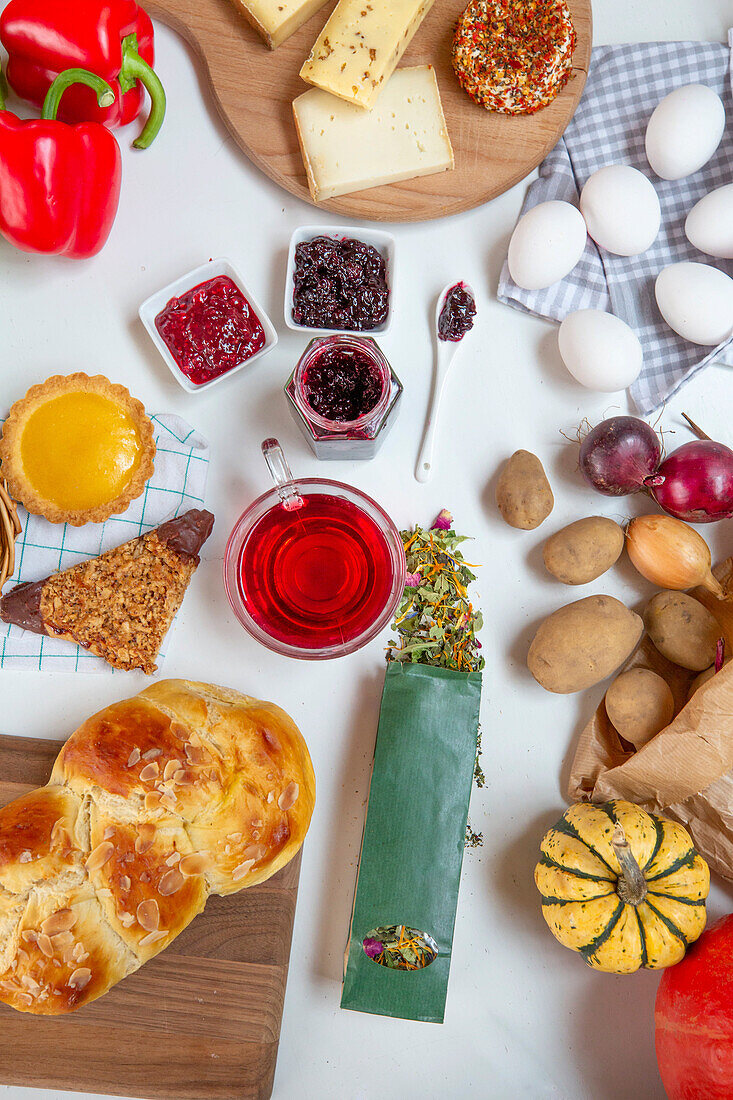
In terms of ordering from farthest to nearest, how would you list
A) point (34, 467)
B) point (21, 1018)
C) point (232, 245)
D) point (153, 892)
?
point (232, 245) < point (34, 467) < point (21, 1018) < point (153, 892)

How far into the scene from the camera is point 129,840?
1.29 metres

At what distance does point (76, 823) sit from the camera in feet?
4.29

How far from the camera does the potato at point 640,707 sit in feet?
5.02

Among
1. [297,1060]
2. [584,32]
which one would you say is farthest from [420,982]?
[584,32]

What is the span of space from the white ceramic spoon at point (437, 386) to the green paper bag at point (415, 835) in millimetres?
441

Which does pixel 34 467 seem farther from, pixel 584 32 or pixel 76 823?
pixel 584 32

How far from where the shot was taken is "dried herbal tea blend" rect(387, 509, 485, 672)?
158cm

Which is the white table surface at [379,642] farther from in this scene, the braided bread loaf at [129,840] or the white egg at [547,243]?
the braided bread loaf at [129,840]

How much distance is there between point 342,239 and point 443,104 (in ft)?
1.16

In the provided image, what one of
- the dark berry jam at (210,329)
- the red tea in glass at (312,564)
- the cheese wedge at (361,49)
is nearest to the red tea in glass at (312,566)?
the red tea in glass at (312,564)

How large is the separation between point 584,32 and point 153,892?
1824 millimetres

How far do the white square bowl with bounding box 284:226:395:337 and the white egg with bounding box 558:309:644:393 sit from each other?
0.37 metres

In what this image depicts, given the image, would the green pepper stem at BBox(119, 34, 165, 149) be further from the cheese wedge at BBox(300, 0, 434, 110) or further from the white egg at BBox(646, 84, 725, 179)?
the white egg at BBox(646, 84, 725, 179)

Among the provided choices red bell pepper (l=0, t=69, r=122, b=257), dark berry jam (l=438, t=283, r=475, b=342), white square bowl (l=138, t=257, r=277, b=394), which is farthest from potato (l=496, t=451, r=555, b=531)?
red bell pepper (l=0, t=69, r=122, b=257)
